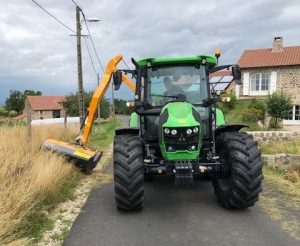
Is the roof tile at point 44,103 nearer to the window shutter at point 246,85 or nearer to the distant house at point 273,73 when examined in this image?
the distant house at point 273,73

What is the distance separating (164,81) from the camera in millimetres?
5613

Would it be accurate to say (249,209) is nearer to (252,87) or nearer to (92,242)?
(92,242)

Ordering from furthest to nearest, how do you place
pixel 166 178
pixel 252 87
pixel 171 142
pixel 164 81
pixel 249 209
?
pixel 252 87
pixel 166 178
pixel 164 81
pixel 249 209
pixel 171 142

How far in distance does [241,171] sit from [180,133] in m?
1.05

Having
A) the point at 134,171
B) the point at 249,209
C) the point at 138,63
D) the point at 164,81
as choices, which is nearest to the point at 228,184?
the point at 249,209

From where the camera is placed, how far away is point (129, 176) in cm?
461

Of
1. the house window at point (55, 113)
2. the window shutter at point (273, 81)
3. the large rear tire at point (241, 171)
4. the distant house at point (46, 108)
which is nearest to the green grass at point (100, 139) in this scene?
the large rear tire at point (241, 171)

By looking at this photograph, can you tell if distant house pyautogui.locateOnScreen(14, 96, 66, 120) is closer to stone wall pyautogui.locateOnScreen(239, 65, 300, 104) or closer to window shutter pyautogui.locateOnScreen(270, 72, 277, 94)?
window shutter pyautogui.locateOnScreen(270, 72, 277, 94)

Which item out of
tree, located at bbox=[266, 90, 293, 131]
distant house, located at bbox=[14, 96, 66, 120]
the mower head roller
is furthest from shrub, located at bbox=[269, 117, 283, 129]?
distant house, located at bbox=[14, 96, 66, 120]

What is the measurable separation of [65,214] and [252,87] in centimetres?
2243

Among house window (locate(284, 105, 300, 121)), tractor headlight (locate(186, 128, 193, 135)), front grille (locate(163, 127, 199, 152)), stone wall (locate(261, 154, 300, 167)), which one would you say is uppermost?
tractor headlight (locate(186, 128, 193, 135))

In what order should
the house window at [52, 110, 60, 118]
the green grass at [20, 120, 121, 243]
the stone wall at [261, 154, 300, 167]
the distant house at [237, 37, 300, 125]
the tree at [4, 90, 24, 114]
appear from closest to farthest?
the green grass at [20, 120, 121, 243]
the stone wall at [261, 154, 300, 167]
the distant house at [237, 37, 300, 125]
the house window at [52, 110, 60, 118]
the tree at [4, 90, 24, 114]

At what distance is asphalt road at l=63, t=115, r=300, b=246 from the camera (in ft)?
12.7

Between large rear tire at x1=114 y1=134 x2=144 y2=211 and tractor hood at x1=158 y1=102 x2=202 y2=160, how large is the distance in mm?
Answer: 439
